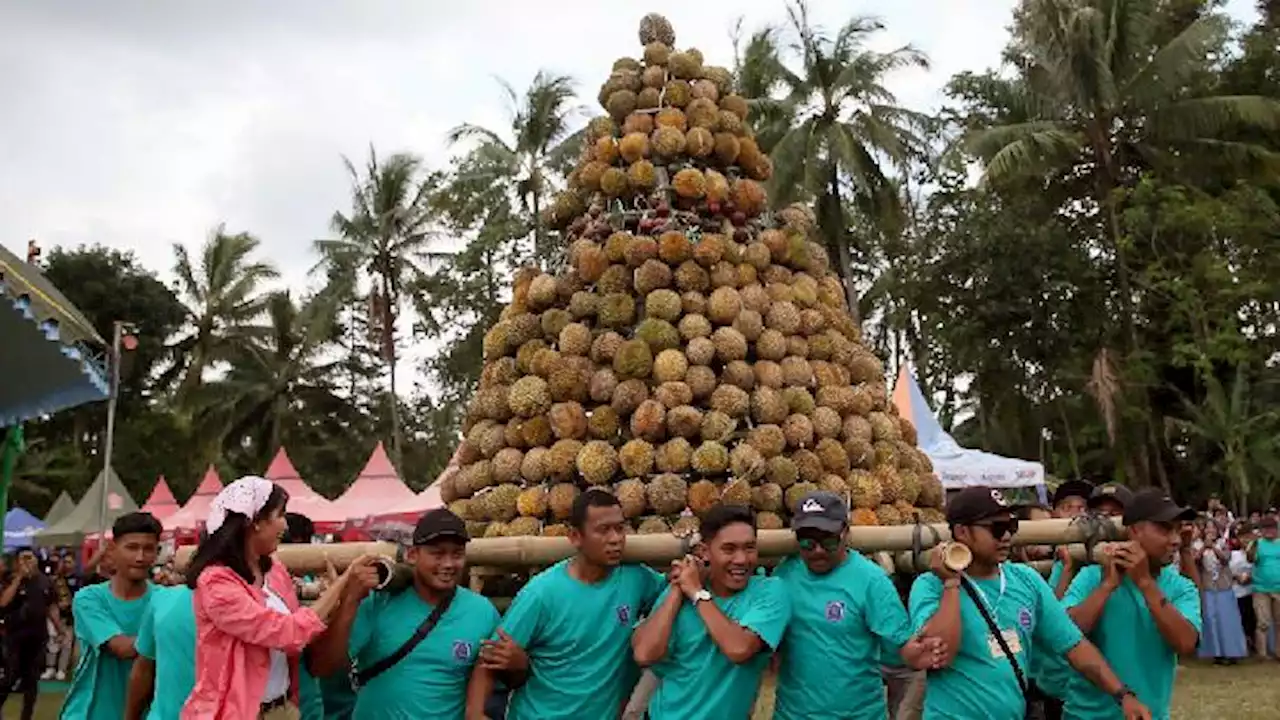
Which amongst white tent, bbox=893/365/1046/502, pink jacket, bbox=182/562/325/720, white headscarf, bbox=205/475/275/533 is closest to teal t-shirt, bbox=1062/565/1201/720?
pink jacket, bbox=182/562/325/720

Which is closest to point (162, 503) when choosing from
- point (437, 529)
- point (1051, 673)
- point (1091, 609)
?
point (437, 529)

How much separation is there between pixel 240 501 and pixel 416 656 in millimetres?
900

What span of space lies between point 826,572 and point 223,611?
6.98 feet

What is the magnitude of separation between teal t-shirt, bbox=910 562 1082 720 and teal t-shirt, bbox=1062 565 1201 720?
32 cm

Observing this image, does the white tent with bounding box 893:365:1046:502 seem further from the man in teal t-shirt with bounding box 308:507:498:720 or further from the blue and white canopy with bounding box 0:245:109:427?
the man in teal t-shirt with bounding box 308:507:498:720

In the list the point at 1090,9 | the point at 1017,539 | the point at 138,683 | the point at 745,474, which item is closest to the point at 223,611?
the point at 138,683

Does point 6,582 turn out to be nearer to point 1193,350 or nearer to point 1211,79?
point 1193,350

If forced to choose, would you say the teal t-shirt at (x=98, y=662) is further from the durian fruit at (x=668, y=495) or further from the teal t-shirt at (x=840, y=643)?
the durian fruit at (x=668, y=495)

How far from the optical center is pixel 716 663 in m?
4.34

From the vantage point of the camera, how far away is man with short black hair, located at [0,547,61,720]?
10523 mm

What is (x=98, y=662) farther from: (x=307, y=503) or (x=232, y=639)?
(x=307, y=503)

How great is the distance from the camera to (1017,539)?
213 inches

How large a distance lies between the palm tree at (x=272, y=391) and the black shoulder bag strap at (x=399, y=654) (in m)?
31.4

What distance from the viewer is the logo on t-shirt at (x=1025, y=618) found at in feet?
14.4
